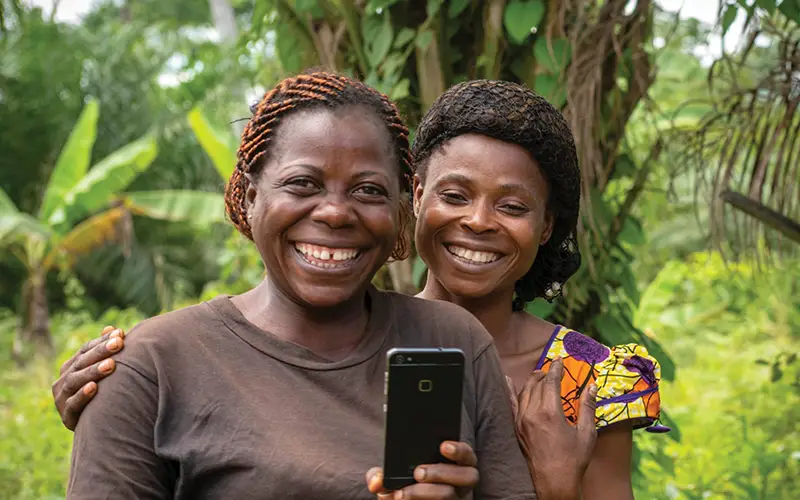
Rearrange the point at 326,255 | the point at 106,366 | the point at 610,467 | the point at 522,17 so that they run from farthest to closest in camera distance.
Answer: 1. the point at 522,17
2. the point at 610,467
3. the point at 326,255
4. the point at 106,366

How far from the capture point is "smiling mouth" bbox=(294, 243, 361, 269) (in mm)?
1594

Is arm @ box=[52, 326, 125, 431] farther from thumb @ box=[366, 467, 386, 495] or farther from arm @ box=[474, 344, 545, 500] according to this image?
arm @ box=[474, 344, 545, 500]

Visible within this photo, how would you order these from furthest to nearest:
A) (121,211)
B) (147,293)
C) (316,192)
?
(147,293)
(121,211)
(316,192)

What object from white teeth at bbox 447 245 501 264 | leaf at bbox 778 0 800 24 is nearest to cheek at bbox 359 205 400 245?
white teeth at bbox 447 245 501 264

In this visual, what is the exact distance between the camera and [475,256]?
222cm

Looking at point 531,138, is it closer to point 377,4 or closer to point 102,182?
point 377,4

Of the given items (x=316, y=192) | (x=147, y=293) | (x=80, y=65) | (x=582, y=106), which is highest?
(x=80, y=65)

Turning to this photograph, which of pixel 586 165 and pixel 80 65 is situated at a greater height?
pixel 80 65

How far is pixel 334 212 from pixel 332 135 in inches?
5.2

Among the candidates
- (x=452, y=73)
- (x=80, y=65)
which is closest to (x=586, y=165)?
(x=452, y=73)

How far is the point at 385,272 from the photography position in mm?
3592

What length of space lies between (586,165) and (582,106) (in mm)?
194

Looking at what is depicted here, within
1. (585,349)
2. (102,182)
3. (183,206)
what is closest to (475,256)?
(585,349)

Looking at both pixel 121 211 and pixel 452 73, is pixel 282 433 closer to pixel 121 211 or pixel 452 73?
pixel 452 73
